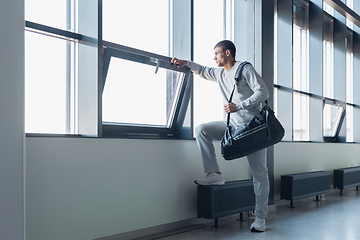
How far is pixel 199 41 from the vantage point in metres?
3.97

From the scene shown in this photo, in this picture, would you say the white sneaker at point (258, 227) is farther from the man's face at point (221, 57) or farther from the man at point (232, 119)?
the man's face at point (221, 57)

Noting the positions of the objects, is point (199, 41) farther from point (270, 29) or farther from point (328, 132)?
point (328, 132)

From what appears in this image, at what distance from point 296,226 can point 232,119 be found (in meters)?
1.21

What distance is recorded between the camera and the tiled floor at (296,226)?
3035 mm

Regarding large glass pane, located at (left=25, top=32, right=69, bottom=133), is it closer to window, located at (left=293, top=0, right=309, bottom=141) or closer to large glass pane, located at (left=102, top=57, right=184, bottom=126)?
large glass pane, located at (left=102, top=57, right=184, bottom=126)

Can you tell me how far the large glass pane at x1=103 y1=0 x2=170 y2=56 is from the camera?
3003mm

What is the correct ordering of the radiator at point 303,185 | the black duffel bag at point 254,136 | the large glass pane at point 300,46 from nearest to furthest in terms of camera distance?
the black duffel bag at point 254,136 → the radiator at point 303,185 → the large glass pane at point 300,46

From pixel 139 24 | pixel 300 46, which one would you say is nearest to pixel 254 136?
pixel 139 24

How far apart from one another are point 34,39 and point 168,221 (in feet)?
5.95

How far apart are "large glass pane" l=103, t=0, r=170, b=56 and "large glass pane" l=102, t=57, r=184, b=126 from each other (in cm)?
20

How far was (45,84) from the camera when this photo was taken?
100 inches

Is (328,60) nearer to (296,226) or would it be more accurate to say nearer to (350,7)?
(350,7)

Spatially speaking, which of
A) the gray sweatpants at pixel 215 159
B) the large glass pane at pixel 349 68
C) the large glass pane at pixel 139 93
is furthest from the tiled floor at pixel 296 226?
the large glass pane at pixel 349 68

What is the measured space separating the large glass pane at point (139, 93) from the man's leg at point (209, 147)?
0.49 m
